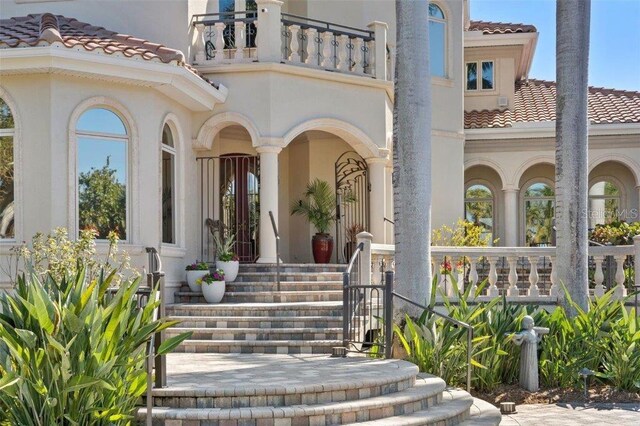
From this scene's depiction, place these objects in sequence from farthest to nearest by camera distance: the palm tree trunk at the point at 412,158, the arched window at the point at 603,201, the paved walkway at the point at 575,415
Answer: the arched window at the point at 603,201
the palm tree trunk at the point at 412,158
the paved walkway at the point at 575,415

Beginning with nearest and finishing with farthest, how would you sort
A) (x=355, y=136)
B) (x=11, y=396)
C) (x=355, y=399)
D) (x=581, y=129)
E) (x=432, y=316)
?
Answer: (x=11, y=396) → (x=355, y=399) → (x=432, y=316) → (x=581, y=129) → (x=355, y=136)

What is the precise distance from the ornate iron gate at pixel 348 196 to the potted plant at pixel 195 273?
4.69m

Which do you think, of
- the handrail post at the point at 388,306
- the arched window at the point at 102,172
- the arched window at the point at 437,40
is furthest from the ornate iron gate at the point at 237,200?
the handrail post at the point at 388,306

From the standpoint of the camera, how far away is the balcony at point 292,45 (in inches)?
610

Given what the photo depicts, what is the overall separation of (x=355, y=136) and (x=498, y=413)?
312 inches

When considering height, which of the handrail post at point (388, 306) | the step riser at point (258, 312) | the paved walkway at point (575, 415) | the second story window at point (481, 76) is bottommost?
the paved walkway at point (575, 415)

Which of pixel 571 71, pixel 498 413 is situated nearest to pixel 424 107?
pixel 571 71

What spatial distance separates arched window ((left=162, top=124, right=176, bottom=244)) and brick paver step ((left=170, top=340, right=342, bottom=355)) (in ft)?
9.58

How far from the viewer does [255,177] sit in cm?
1788

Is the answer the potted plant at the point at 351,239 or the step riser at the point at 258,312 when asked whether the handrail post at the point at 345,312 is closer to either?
the step riser at the point at 258,312

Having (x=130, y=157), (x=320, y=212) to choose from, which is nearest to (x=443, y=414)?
(x=130, y=157)

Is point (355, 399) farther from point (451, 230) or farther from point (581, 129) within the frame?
point (451, 230)

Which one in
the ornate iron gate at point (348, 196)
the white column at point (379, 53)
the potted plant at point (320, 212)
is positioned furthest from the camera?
the ornate iron gate at point (348, 196)

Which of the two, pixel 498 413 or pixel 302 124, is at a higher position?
pixel 302 124
